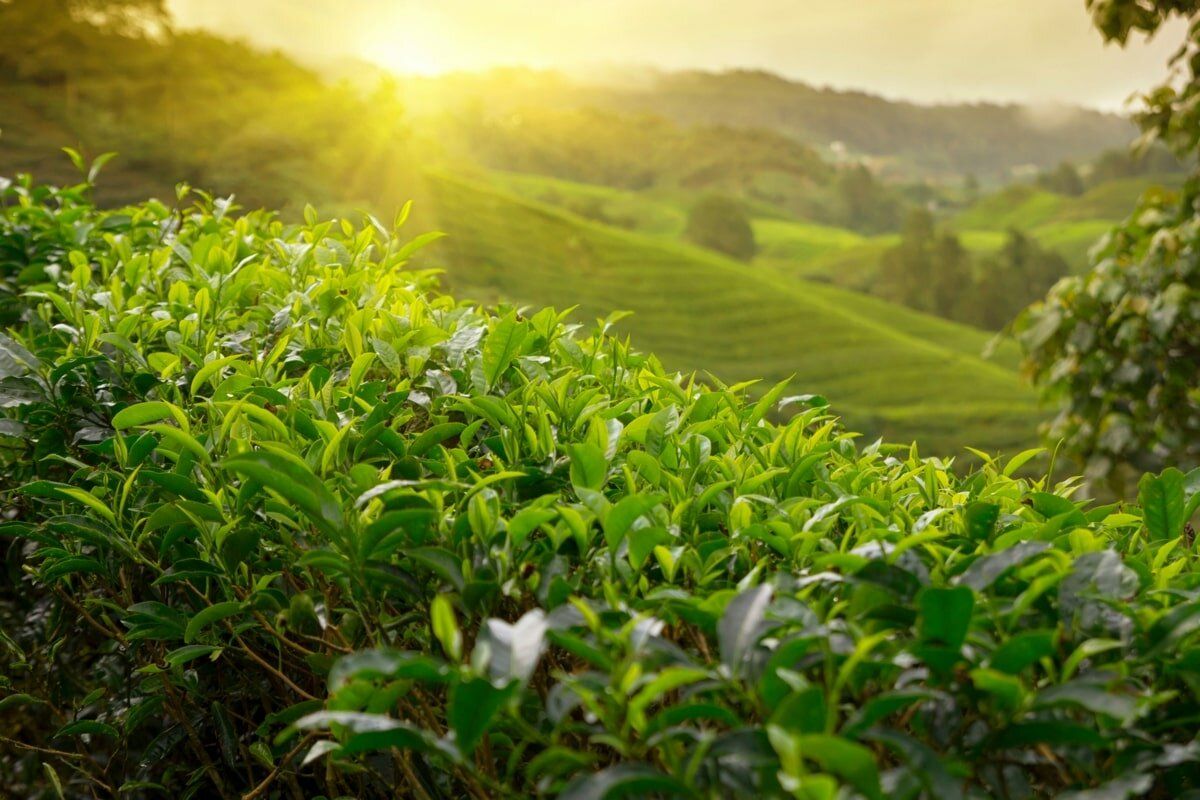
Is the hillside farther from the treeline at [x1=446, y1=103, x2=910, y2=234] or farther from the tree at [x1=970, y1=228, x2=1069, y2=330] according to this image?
the tree at [x1=970, y1=228, x2=1069, y2=330]

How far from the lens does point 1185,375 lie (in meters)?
6.17

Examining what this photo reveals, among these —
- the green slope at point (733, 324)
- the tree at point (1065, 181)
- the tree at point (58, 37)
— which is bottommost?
the green slope at point (733, 324)

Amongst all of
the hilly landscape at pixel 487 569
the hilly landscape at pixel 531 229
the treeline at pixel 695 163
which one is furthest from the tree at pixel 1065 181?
the hilly landscape at pixel 487 569

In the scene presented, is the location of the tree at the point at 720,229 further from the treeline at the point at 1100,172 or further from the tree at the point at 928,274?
the treeline at the point at 1100,172

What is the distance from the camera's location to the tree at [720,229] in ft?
177

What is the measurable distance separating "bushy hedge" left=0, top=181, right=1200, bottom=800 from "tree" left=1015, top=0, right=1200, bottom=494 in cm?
493

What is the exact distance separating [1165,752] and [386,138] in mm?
12763

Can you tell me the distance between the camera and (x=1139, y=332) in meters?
6.10

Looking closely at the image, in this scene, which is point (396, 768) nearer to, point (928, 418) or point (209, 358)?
point (209, 358)

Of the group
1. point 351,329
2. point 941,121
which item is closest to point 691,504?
point 351,329

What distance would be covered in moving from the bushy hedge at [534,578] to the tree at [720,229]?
52.5m

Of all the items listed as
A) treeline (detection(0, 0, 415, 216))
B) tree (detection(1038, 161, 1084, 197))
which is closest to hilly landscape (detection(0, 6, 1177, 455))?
treeline (detection(0, 0, 415, 216))

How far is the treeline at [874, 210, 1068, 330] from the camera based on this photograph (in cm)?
4634

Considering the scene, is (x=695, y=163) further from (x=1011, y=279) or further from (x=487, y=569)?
(x=487, y=569)
